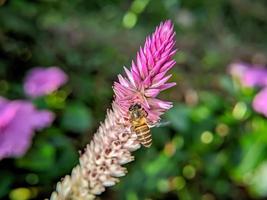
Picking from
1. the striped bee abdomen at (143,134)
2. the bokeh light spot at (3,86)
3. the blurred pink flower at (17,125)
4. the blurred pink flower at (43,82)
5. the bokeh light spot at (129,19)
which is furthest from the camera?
the bokeh light spot at (129,19)

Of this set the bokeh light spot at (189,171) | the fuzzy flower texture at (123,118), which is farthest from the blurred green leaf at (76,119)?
the fuzzy flower texture at (123,118)

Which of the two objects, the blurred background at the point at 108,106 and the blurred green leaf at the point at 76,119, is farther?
the blurred green leaf at the point at 76,119

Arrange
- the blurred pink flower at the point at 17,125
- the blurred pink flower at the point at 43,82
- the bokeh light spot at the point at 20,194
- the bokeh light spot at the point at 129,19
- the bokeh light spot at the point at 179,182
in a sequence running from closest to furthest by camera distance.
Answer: the blurred pink flower at the point at 17,125, the bokeh light spot at the point at 20,194, the blurred pink flower at the point at 43,82, the bokeh light spot at the point at 179,182, the bokeh light spot at the point at 129,19

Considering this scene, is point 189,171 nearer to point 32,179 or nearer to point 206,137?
point 206,137

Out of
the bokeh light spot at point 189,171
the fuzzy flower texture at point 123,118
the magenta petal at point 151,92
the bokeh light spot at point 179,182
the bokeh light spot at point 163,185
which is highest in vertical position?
the bokeh light spot at point 189,171

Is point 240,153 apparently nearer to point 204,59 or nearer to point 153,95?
point 204,59

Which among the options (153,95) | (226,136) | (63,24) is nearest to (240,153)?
(226,136)

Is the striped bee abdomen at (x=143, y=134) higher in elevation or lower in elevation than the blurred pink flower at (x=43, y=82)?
lower

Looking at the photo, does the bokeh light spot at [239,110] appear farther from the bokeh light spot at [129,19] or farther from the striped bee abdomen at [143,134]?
the striped bee abdomen at [143,134]
